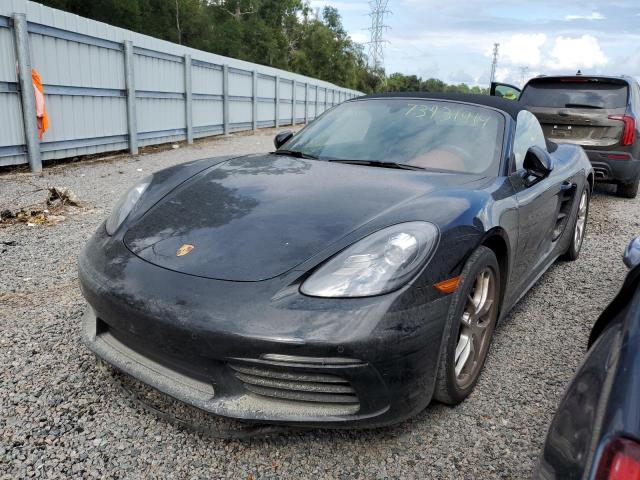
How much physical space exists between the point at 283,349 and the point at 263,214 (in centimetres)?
76

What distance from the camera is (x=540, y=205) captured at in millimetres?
3033

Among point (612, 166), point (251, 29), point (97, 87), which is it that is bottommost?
point (612, 166)

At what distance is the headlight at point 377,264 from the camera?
69.7 inches

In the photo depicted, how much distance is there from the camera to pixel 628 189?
23.5 ft

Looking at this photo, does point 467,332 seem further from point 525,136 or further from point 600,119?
point 600,119

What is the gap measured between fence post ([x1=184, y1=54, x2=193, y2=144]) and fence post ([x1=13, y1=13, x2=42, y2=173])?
5.04 meters

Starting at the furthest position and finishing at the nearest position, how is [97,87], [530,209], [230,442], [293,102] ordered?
1. [293,102]
2. [97,87]
3. [530,209]
4. [230,442]

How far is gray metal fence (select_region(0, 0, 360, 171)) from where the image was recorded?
22.0 feet

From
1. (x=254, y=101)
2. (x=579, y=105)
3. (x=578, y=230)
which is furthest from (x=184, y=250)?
(x=254, y=101)

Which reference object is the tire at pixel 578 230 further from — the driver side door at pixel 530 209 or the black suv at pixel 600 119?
the black suv at pixel 600 119

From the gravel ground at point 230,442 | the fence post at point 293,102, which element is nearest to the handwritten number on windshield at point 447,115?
the gravel ground at point 230,442

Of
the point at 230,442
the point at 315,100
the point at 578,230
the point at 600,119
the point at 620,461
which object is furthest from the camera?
the point at 315,100

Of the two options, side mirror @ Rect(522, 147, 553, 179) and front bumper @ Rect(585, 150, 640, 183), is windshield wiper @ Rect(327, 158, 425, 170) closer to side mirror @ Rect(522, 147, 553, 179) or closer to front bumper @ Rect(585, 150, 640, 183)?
side mirror @ Rect(522, 147, 553, 179)

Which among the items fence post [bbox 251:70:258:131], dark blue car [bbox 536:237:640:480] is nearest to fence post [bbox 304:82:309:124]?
fence post [bbox 251:70:258:131]
